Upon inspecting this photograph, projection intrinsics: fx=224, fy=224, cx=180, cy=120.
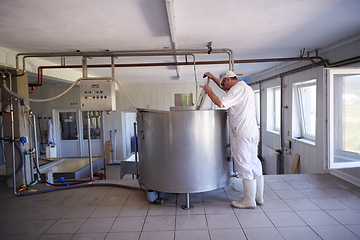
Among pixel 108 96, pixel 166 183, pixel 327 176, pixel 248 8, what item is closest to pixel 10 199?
pixel 108 96

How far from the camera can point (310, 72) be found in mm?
4375

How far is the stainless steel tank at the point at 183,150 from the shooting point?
8.25 feet

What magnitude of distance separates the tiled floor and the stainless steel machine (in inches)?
12.0

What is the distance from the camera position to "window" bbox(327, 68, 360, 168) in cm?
300

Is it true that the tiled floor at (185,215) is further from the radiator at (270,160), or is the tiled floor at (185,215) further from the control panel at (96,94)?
the radiator at (270,160)

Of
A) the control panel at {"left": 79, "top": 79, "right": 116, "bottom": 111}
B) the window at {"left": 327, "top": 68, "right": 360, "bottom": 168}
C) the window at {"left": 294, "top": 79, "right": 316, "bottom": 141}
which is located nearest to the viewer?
the window at {"left": 327, "top": 68, "right": 360, "bottom": 168}

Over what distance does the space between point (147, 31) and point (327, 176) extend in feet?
11.5

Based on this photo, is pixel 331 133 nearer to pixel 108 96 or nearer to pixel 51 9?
pixel 108 96

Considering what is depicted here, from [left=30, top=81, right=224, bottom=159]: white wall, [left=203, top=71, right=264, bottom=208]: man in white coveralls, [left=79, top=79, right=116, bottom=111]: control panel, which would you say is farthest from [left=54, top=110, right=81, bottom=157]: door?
[left=203, top=71, right=264, bottom=208]: man in white coveralls

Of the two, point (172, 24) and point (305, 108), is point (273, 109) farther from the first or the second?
point (172, 24)

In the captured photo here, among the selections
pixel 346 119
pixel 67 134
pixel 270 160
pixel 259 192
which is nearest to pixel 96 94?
pixel 259 192

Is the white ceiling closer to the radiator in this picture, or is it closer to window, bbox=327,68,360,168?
window, bbox=327,68,360,168

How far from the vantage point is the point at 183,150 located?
2.52m

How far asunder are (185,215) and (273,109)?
513cm
